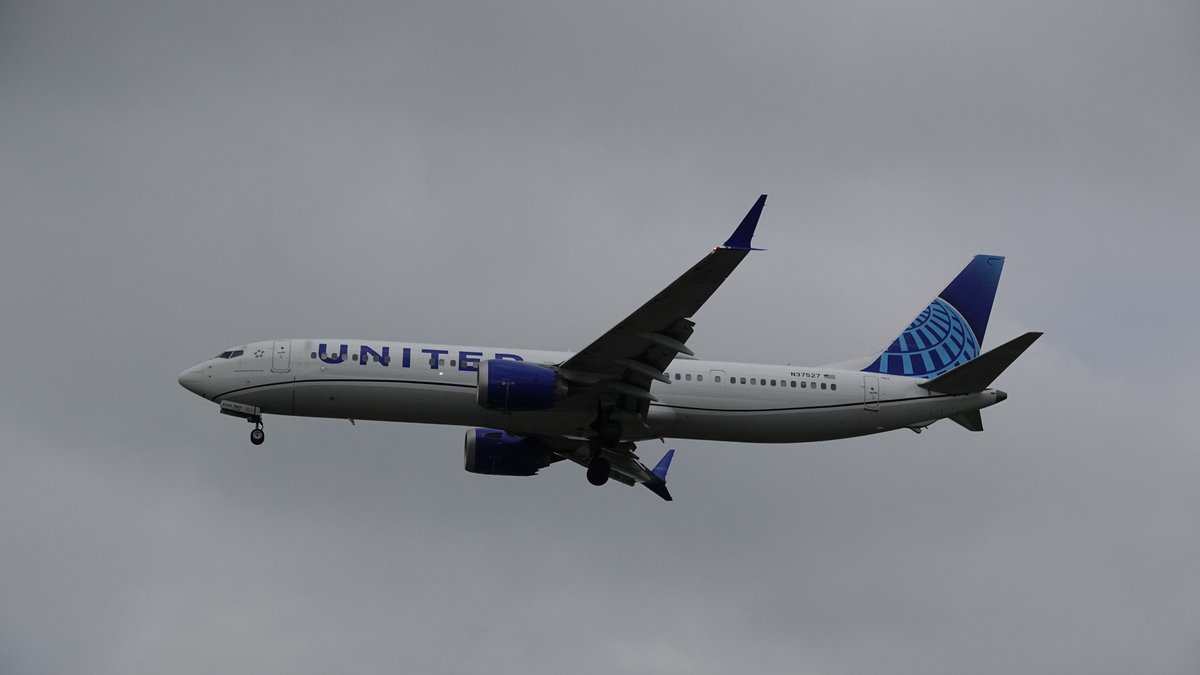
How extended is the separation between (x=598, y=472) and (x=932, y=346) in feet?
42.3

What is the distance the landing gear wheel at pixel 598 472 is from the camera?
51.4 m

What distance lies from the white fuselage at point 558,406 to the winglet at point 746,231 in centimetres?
955

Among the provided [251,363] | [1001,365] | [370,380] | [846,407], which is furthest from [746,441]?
[251,363]

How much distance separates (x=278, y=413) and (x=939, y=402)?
844 inches

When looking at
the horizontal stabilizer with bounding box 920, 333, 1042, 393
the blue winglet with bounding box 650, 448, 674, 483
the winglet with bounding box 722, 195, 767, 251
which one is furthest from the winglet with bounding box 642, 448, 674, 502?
the winglet with bounding box 722, 195, 767, 251

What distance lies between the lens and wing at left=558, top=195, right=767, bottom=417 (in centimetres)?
4150

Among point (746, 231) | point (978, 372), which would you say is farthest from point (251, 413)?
point (978, 372)

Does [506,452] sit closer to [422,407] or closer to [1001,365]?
[422,407]

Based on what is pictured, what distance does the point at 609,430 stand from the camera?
158ft

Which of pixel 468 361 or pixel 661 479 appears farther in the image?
pixel 661 479

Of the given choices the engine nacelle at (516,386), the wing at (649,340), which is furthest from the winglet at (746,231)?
the engine nacelle at (516,386)

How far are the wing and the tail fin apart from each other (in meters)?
9.18

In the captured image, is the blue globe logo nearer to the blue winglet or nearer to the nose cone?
the blue winglet

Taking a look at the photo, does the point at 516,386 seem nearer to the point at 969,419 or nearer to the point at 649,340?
the point at 649,340
